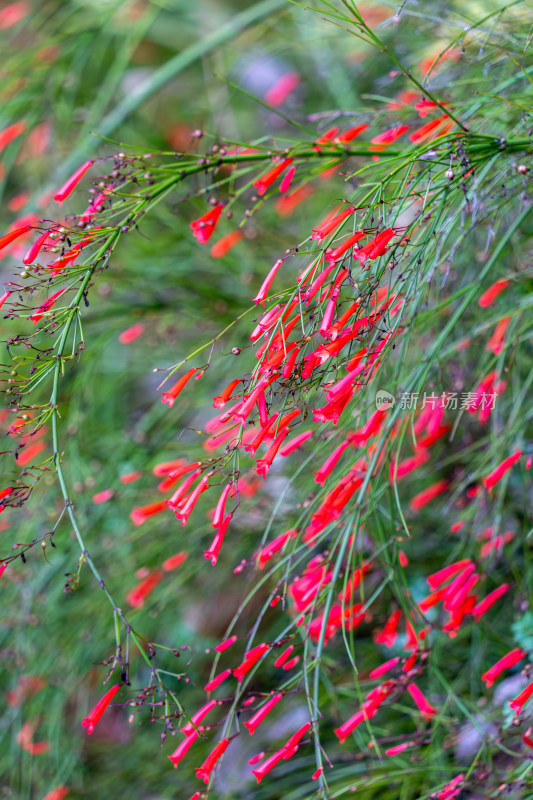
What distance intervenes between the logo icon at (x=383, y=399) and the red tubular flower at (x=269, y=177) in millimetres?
335

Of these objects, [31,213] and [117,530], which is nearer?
[31,213]

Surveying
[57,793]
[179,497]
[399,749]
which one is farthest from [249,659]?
[57,793]

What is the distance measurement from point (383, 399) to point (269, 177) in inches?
14.0

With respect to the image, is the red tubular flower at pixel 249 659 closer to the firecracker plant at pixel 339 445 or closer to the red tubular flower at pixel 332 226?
the firecracker plant at pixel 339 445

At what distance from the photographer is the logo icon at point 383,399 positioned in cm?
106

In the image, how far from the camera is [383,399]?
3.51 ft

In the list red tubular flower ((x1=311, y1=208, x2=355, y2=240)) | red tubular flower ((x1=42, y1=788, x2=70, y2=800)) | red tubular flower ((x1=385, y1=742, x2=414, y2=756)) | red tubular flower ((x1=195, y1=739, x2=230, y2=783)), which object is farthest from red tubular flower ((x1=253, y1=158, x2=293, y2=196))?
red tubular flower ((x1=42, y1=788, x2=70, y2=800))

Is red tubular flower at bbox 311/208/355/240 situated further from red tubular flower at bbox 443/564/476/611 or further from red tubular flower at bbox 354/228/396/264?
red tubular flower at bbox 443/564/476/611

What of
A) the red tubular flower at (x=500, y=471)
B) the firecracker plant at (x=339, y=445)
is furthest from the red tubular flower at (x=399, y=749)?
the red tubular flower at (x=500, y=471)

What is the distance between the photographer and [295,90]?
2760 millimetres

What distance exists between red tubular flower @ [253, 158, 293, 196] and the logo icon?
335 mm

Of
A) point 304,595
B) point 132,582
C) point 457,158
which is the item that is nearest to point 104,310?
point 132,582

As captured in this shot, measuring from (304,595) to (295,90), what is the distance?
87.7 inches

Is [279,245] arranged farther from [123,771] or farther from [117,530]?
[123,771]
